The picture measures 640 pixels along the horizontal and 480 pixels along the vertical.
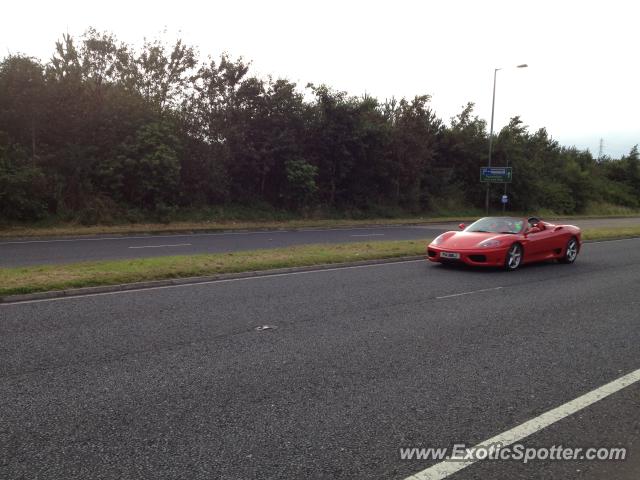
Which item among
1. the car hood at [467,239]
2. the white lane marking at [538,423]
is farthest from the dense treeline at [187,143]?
the white lane marking at [538,423]

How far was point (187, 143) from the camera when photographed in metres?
27.3

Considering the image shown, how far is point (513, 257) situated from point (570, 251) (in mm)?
2565

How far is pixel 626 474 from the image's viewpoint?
10.7 feet

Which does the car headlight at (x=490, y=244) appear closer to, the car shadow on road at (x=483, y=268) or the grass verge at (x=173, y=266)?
the car shadow on road at (x=483, y=268)

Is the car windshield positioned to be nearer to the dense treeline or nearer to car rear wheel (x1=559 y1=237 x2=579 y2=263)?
car rear wheel (x1=559 y1=237 x2=579 y2=263)

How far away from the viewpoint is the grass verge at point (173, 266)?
29.3ft

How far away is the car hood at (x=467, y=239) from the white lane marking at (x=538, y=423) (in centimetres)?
670

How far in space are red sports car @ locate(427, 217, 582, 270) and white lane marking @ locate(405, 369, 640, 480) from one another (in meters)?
6.50

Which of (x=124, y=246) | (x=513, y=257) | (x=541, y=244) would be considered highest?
(x=541, y=244)

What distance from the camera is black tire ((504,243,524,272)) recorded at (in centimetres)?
1178

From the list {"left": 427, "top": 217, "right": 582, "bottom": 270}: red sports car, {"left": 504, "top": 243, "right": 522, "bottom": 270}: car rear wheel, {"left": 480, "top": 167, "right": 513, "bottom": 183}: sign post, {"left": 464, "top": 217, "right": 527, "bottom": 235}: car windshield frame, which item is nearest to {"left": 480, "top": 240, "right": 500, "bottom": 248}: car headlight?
{"left": 427, "top": 217, "right": 582, "bottom": 270}: red sports car

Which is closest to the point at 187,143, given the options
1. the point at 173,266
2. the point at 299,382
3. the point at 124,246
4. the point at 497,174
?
the point at 124,246

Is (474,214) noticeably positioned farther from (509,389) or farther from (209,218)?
(509,389)

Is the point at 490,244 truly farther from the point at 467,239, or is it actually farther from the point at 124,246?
the point at 124,246
